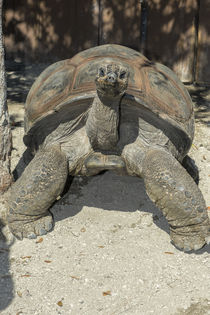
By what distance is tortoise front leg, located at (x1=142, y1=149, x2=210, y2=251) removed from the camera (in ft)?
12.3

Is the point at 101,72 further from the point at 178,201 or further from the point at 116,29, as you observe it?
the point at 116,29

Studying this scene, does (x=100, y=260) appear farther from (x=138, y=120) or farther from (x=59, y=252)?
(x=138, y=120)

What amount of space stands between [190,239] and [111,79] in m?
1.40

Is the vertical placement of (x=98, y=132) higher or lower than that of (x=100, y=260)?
higher

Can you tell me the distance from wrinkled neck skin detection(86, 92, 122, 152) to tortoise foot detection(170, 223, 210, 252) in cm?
89

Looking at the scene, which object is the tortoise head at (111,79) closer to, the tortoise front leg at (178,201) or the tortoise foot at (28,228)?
the tortoise front leg at (178,201)

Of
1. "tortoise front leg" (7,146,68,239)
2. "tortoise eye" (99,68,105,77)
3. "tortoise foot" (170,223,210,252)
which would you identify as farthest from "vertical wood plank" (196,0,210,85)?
"tortoise eye" (99,68,105,77)

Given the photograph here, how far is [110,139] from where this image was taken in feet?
13.0

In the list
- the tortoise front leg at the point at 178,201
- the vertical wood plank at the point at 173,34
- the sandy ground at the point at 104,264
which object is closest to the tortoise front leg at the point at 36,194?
the sandy ground at the point at 104,264

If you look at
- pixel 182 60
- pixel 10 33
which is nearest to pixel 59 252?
pixel 182 60

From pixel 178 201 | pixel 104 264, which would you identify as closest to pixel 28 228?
pixel 104 264

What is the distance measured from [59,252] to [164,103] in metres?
1.48

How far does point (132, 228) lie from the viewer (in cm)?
421

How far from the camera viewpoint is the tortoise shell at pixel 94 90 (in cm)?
402
